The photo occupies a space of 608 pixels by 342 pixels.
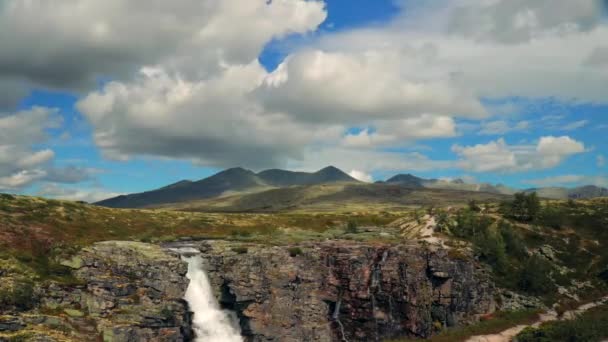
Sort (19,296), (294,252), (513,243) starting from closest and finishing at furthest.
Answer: (19,296)
(294,252)
(513,243)

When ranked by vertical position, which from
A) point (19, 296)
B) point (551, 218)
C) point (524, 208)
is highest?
point (524, 208)

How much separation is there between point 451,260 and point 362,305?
66.1ft

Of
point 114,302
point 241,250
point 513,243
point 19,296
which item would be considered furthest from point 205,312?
point 513,243

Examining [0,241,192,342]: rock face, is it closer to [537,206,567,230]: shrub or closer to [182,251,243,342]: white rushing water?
[182,251,243,342]: white rushing water

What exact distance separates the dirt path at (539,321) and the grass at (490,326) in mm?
1081

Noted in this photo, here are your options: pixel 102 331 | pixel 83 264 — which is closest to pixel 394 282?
pixel 102 331

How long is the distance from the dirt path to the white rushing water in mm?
41556

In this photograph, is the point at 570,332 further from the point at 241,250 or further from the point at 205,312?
the point at 205,312

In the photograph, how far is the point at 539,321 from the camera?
74.2 metres

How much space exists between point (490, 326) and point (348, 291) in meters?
25.6

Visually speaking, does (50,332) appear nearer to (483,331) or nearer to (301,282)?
(301,282)

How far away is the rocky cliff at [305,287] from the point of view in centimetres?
7381

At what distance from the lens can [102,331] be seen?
64812mm

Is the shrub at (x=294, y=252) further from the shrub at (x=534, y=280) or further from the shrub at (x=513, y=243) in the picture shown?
the shrub at (x=513, y=243)
